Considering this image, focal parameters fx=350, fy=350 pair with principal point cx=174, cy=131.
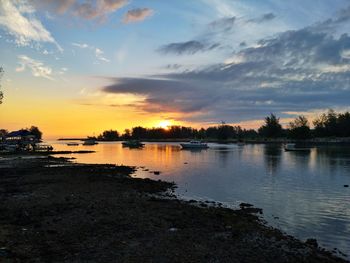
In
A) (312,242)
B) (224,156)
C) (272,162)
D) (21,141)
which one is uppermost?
(21,141)

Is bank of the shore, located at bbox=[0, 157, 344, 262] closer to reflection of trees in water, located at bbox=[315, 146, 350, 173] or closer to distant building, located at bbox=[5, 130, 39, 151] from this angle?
reflection of trees in water, located at bbox=[315, 146, 350, 173]

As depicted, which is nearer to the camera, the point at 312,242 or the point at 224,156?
the point at 312,242

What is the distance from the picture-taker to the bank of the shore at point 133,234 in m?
13.1

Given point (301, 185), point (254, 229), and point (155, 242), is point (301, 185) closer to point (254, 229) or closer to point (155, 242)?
point (254, 229)

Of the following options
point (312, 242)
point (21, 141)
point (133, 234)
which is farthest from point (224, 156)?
point (133, 234)

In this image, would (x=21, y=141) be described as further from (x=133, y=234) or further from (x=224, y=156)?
(x=133, y=234)

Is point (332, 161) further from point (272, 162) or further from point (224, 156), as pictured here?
point (224, 156)

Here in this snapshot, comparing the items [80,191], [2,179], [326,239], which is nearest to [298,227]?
[326,239]

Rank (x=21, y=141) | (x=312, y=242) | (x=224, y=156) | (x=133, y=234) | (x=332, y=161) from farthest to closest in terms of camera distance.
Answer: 1. (x=21, y=141)
2. (x=224, y=156)
3. (x=332, y=161)
4. (x=312, y=242)
5. (x=133, y=234)

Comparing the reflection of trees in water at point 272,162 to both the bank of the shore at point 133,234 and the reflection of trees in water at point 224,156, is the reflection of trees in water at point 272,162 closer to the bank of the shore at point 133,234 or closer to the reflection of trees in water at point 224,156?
the reflection of trees in water at point 224,156

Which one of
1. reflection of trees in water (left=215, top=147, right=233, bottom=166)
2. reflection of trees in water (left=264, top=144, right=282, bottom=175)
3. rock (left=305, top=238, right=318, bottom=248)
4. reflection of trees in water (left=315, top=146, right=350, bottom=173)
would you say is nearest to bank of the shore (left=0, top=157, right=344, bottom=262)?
rock (left=305, top=238, right=318, bottom=248)

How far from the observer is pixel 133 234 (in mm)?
16078

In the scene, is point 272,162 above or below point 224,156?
below

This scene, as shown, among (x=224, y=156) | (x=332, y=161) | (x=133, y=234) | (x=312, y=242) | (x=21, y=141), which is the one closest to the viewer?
(x=133, y=234)
